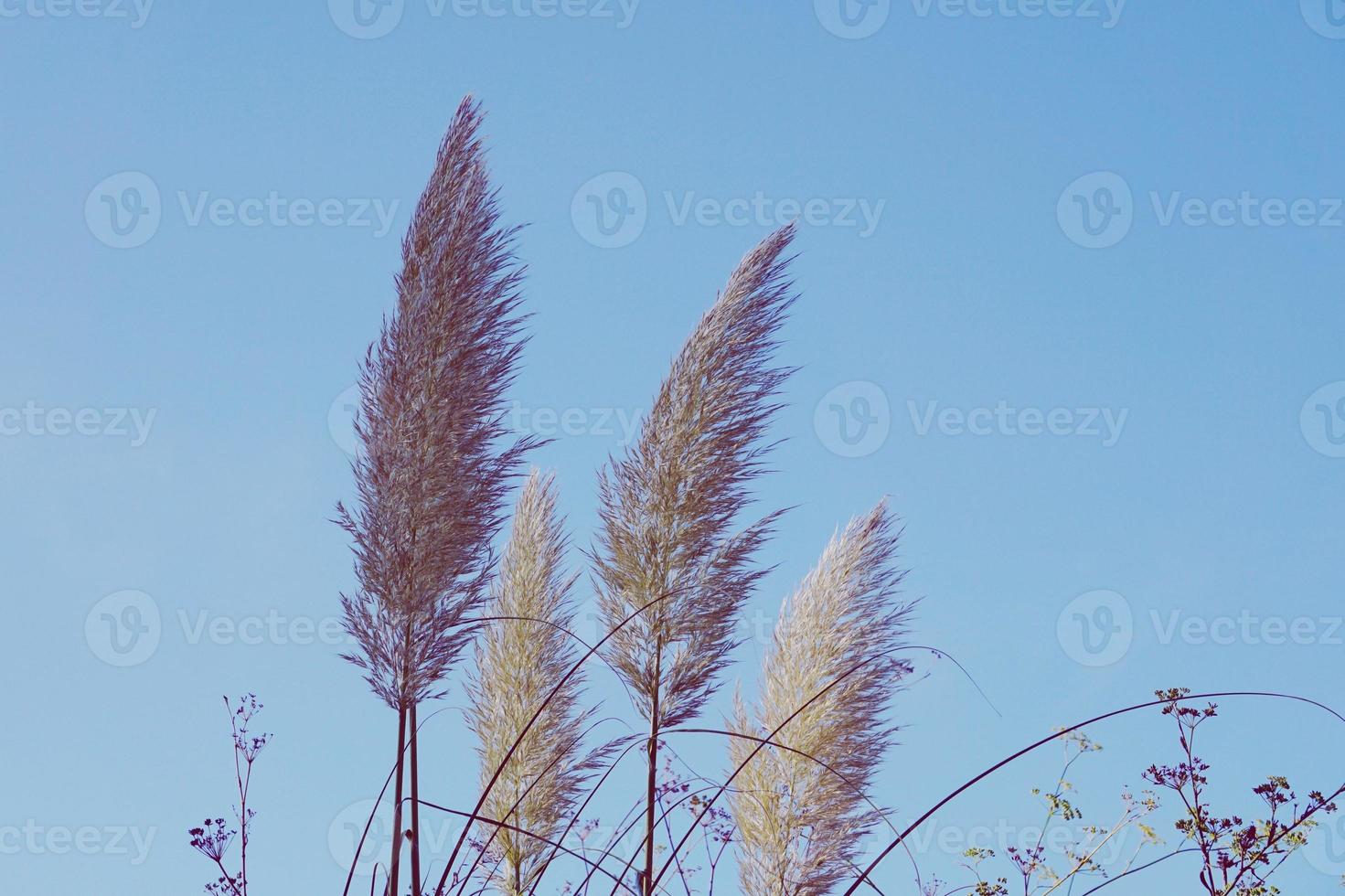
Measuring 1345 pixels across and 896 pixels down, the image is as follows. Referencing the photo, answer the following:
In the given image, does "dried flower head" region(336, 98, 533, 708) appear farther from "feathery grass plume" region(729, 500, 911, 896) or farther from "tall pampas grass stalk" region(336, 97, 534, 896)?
"feathery grass plume" region(729, 500, 911, 896)

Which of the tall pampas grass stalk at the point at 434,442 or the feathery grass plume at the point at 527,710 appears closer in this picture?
the tall pampas grass stalk at the point at 434,442

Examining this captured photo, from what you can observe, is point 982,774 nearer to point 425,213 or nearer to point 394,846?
point 394,846

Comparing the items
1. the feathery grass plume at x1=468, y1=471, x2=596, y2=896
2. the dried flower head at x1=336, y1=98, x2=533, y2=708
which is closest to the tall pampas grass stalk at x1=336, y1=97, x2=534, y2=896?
the dried flower head at x1=336, y1=98, x2=533, y2=708

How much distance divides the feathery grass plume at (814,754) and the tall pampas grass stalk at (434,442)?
99 centimetres

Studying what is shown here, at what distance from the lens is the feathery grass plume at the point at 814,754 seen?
11.0ft

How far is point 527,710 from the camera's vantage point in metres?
3.64

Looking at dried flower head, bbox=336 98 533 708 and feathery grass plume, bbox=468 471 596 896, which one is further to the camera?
feathery grass plume, bbox=468 471 596 896

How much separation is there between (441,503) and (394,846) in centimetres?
71

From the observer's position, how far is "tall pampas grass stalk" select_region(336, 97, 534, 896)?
9.13 ft

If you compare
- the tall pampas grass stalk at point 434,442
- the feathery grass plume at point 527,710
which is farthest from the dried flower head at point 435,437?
the feathery grass plume at point 527,710

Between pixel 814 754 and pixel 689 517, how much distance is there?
29.0 inches

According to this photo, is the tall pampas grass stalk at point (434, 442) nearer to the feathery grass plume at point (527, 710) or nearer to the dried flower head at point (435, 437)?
the dried flower head at point (435, 437)

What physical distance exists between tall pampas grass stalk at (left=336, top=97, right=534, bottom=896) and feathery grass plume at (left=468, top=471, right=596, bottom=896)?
760 millimetres

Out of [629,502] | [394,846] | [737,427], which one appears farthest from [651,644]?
[394,846]
